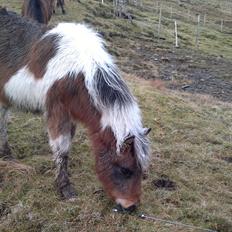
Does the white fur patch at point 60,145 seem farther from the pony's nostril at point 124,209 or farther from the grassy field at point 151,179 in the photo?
the pony's nostril at point 124,209

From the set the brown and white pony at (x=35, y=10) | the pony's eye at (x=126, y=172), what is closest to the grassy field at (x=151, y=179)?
the pony's eye at (x=126, y=172)

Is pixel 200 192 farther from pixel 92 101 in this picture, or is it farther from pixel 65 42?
pixel 65 42

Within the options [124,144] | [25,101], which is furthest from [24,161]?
[124,144]

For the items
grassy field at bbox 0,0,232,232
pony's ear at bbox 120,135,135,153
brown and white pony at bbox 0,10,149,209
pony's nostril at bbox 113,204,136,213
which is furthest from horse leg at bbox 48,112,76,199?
pony's ear at bbox 120,135,135,153

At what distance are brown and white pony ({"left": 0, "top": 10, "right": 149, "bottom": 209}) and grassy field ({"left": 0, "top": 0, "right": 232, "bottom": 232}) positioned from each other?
0.32m

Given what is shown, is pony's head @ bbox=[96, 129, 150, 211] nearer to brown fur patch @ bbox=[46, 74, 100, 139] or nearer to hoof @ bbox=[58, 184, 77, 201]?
brown fur patch @ bbox=[46, 74, 100, 139]

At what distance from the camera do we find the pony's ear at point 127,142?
4.58 m

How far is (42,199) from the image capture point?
541cm

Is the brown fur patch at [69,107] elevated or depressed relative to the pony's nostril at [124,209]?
elevated

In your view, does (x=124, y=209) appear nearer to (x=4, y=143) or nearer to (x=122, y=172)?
(x=122, y=172)

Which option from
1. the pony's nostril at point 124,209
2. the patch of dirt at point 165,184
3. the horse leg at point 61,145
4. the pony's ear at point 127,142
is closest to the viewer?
the pony's ear at point 127,142

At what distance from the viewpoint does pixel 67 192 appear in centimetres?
543

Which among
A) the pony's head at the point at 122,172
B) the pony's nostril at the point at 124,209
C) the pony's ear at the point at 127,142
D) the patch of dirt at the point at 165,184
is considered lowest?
the patch of dirt at the point at 165,184

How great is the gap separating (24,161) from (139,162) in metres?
2.20
